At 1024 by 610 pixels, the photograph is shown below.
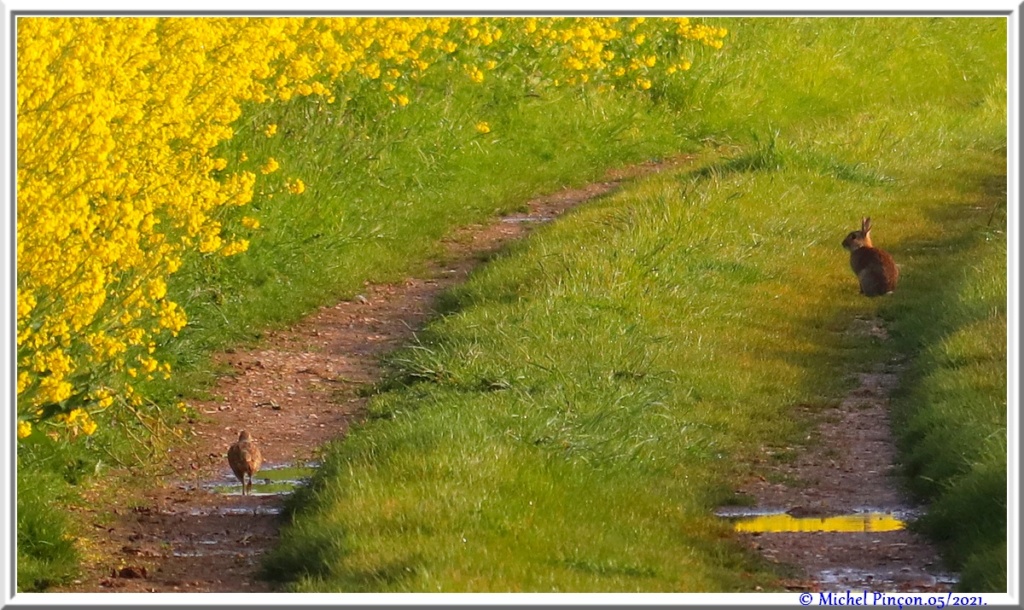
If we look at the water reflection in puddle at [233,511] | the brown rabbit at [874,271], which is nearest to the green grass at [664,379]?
the brown rabbit at [874,271]

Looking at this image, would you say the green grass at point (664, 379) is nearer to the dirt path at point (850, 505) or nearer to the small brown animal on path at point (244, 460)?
the dirt path at point (850, 505)

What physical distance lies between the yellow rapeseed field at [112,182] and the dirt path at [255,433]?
0.53m

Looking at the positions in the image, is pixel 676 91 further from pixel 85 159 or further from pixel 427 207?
pixel 85 159

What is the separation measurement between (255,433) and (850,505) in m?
3.25

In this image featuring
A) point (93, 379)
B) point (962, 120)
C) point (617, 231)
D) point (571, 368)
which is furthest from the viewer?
point (962, 120)

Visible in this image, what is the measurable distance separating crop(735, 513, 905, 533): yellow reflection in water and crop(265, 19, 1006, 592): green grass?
182mm

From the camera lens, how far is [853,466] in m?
7.06

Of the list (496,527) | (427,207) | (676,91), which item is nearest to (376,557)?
(496,527)

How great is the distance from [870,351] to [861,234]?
5.12 feet

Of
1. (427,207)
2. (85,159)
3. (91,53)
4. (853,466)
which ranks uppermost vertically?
(91,53)

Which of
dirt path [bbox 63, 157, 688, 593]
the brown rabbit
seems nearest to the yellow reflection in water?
dirt path [bbox 63, 157, 688, 593]

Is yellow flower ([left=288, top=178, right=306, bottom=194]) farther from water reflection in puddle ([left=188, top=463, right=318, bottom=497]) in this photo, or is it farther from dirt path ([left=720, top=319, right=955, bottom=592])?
dirt path ([left=720, top=319, right=955, bottom=592])

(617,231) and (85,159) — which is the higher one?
(85,159)

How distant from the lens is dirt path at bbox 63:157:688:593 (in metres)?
6.35
